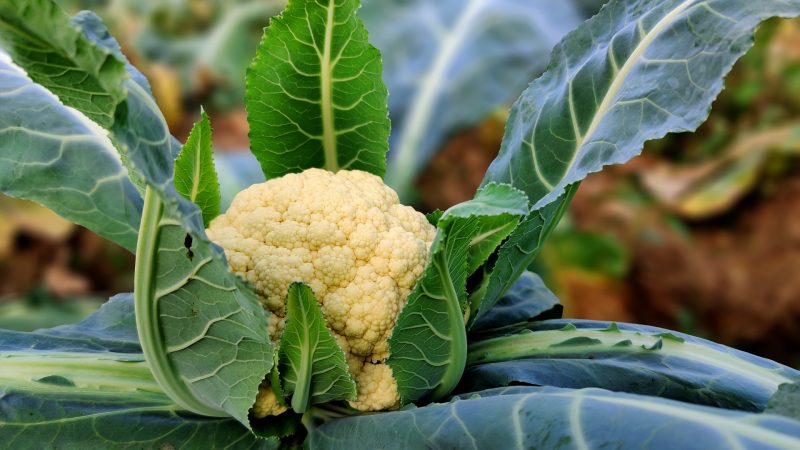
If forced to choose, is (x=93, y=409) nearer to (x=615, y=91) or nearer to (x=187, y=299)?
(x=187, y=299)

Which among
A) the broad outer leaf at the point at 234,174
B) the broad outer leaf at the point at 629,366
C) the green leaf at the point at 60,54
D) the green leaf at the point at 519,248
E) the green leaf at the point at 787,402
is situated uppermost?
the broad outer leaf at the point at 234,174

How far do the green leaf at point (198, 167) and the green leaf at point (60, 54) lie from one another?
13cm

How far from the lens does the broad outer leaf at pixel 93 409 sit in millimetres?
704

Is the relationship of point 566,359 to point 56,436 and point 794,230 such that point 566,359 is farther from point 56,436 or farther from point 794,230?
point 794,230

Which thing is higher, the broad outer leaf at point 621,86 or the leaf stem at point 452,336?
the broad outer leaf at point 621,86

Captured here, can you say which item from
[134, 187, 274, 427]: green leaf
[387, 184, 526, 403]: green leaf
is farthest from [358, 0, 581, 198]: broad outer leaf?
[134, 187, 274, 427]: green leaf

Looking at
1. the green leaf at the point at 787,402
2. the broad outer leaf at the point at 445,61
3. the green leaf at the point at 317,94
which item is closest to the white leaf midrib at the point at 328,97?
the green leaf at the point at 317,94

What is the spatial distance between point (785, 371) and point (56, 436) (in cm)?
69

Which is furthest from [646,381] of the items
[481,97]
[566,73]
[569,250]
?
[569,250]

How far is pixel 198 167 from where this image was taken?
0.75 meters

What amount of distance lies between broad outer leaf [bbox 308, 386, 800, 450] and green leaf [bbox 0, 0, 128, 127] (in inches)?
13.1

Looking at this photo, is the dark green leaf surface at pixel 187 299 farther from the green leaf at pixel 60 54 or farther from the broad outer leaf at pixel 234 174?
the broad outer leaf at pixel 234 174

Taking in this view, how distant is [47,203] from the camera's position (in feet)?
2.64

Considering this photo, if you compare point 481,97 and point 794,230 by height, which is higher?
point 481,97
